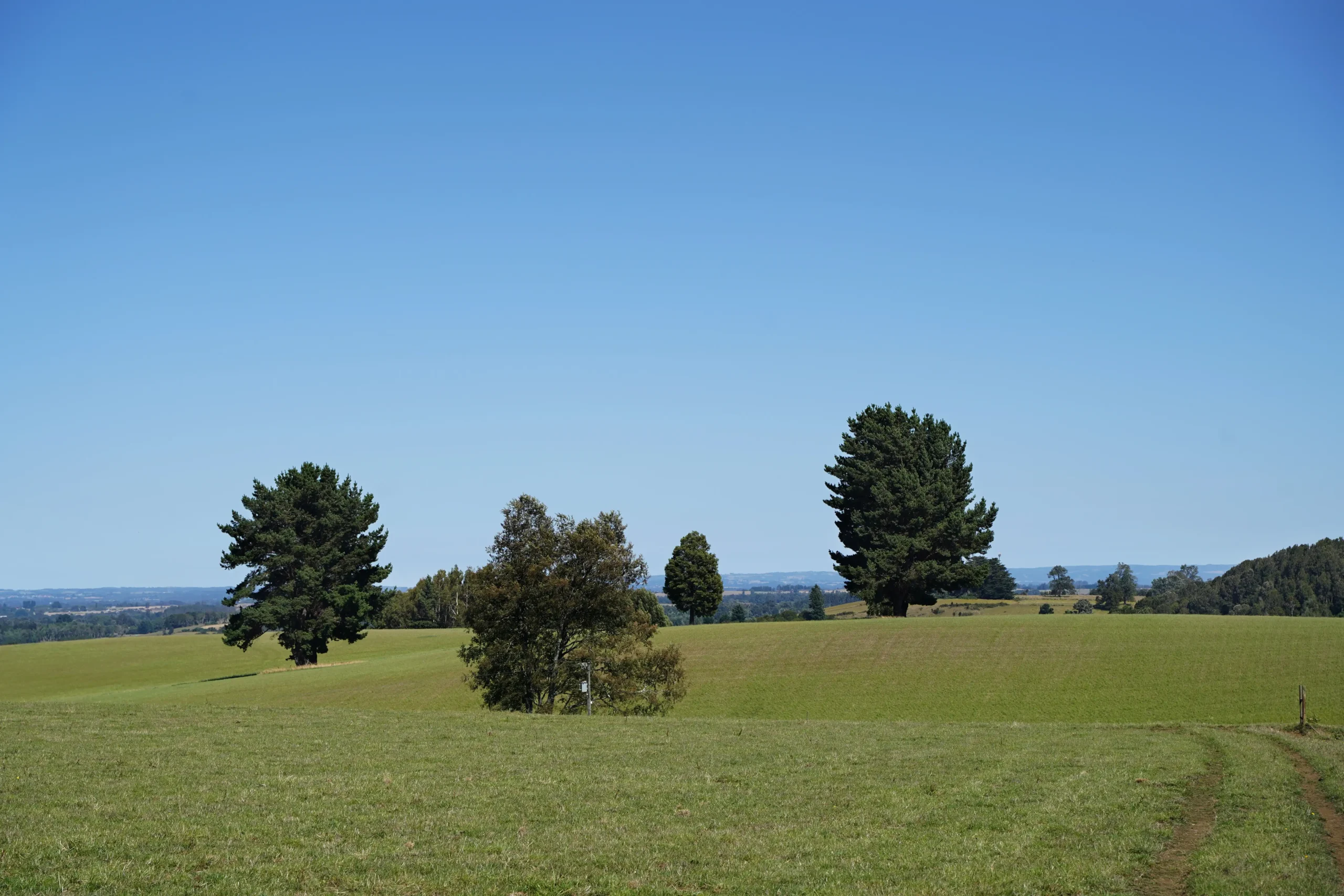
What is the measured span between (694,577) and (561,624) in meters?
76.7

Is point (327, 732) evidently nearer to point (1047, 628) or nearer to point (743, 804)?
point (743, 804)

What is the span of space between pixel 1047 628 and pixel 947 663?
18.9m

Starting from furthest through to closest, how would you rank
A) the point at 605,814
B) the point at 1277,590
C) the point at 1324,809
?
the point at 1277,590, the point at 1324,809, the point at 605,814

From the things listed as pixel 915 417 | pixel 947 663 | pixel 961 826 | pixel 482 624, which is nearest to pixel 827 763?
pixel 961 826

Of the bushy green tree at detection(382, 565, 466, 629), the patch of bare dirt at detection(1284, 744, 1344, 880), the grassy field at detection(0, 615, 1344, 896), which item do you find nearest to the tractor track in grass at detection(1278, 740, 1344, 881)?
the patch of bare dirt at detection(1284, 744, 1344, 880)

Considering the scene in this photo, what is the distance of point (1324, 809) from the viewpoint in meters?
20.3

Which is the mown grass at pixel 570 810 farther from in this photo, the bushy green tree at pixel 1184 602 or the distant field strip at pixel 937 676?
the bushy green tree at pixel 1184 602

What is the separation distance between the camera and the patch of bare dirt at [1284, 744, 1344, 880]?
53.9ft

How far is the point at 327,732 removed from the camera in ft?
107

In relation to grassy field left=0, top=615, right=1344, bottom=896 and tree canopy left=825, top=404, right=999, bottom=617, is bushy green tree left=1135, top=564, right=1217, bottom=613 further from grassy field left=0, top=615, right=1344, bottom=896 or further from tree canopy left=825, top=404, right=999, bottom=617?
grassy field left=0, top=615, right=1344, bottom=896

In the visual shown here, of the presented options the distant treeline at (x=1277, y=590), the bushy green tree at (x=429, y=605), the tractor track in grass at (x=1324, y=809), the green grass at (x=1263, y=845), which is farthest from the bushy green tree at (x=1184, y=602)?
the green grass at (x=1263, y=845)

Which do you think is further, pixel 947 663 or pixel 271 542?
pixel 271 542

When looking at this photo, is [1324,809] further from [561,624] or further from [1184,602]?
[1184,602]

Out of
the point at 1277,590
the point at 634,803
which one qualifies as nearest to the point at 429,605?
the point at 1277,590
